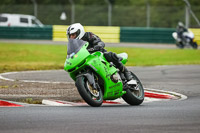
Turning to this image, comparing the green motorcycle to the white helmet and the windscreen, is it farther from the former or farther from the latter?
the white helmet

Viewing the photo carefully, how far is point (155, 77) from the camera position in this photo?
562 inches

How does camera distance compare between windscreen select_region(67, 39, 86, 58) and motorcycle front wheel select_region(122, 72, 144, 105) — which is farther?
motorcycle front wheel select_region(122, 72, 144, 105)

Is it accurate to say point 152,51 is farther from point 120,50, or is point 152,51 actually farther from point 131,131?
point 131,131

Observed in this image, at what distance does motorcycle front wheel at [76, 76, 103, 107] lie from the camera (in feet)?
27.1

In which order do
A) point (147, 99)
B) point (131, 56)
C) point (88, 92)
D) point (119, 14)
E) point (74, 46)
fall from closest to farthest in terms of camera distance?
1. point (88, 92)
2. point (74, 46)
3. point (147, 99)
4. point (131, 56)
5. point (119, 14)

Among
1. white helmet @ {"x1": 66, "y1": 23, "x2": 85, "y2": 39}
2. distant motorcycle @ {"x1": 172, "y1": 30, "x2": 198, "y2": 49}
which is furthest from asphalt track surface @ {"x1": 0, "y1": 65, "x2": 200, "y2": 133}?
distant motorcycle @ {"x1": 172, "y1": 30, "x2": 198, "y2": 49}

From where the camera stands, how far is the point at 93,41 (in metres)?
9.12

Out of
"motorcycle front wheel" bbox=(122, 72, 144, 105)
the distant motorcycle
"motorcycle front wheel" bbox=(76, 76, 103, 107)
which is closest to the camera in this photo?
"motorcycle front wheel" bbox=(76, 76, 103, 107)

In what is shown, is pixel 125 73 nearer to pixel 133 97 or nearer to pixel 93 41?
pixel 133 97

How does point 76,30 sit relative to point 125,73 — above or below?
above

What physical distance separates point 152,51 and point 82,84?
18109 mm

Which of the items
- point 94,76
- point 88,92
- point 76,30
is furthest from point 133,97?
point 76,30

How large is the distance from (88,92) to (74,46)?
2.71ft

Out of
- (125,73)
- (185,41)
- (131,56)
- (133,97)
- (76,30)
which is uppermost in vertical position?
(76,30)
